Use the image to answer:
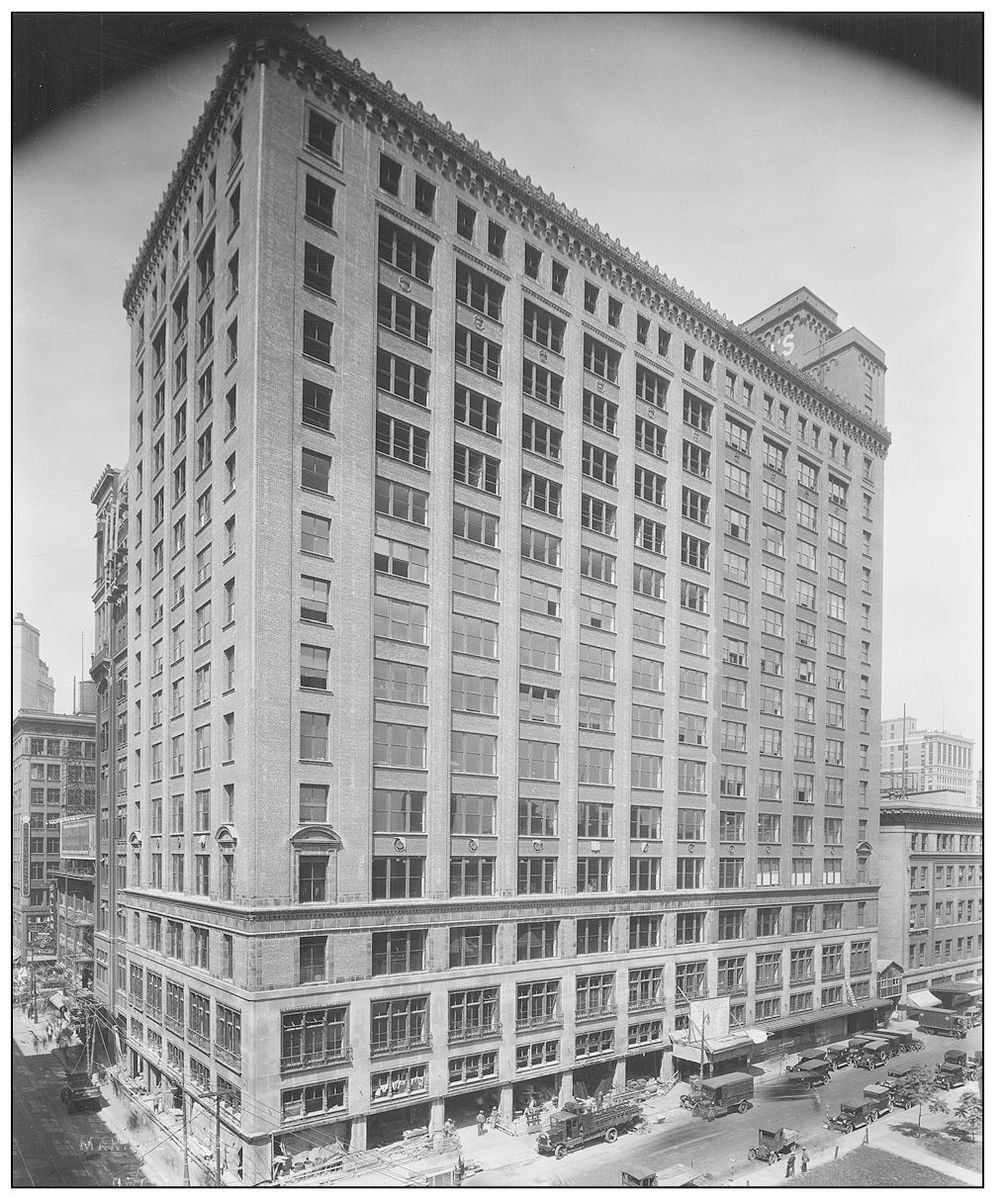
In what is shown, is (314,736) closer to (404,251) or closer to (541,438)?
(541,438)

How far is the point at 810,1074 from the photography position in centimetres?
3716

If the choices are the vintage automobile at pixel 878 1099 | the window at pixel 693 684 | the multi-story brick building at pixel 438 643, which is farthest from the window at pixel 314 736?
the vintage automobile at pixel 878 1099

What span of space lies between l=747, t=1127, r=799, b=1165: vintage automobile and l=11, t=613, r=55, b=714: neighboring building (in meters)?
27.5

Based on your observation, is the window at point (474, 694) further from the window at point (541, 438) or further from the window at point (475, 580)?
the window at point (541, 438)

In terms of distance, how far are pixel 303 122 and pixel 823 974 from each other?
4345 cm

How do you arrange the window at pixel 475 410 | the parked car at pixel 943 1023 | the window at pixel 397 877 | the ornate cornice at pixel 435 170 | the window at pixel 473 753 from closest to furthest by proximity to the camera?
1. the ornate cornice at pixel 435 170
2. the window at pixel 397 877
3. the window at pixel 473 753
4. the window at pixel 475 410
5. the parked car at pixel 943 1023

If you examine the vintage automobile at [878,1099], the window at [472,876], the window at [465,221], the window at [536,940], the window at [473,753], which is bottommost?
the vintage automobile at [878,1099]

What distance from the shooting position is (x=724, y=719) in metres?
41.3

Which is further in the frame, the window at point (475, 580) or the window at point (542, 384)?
the window at point (542, 384)

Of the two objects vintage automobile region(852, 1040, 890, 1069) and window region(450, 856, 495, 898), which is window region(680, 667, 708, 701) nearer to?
window region(450, 856, 495, 898)

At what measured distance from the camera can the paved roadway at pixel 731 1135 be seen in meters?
28.5

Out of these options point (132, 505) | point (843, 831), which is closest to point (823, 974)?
point (843, 831)

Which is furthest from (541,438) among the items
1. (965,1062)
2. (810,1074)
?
(965,1062)

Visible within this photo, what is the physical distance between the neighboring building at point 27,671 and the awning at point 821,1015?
110ft
